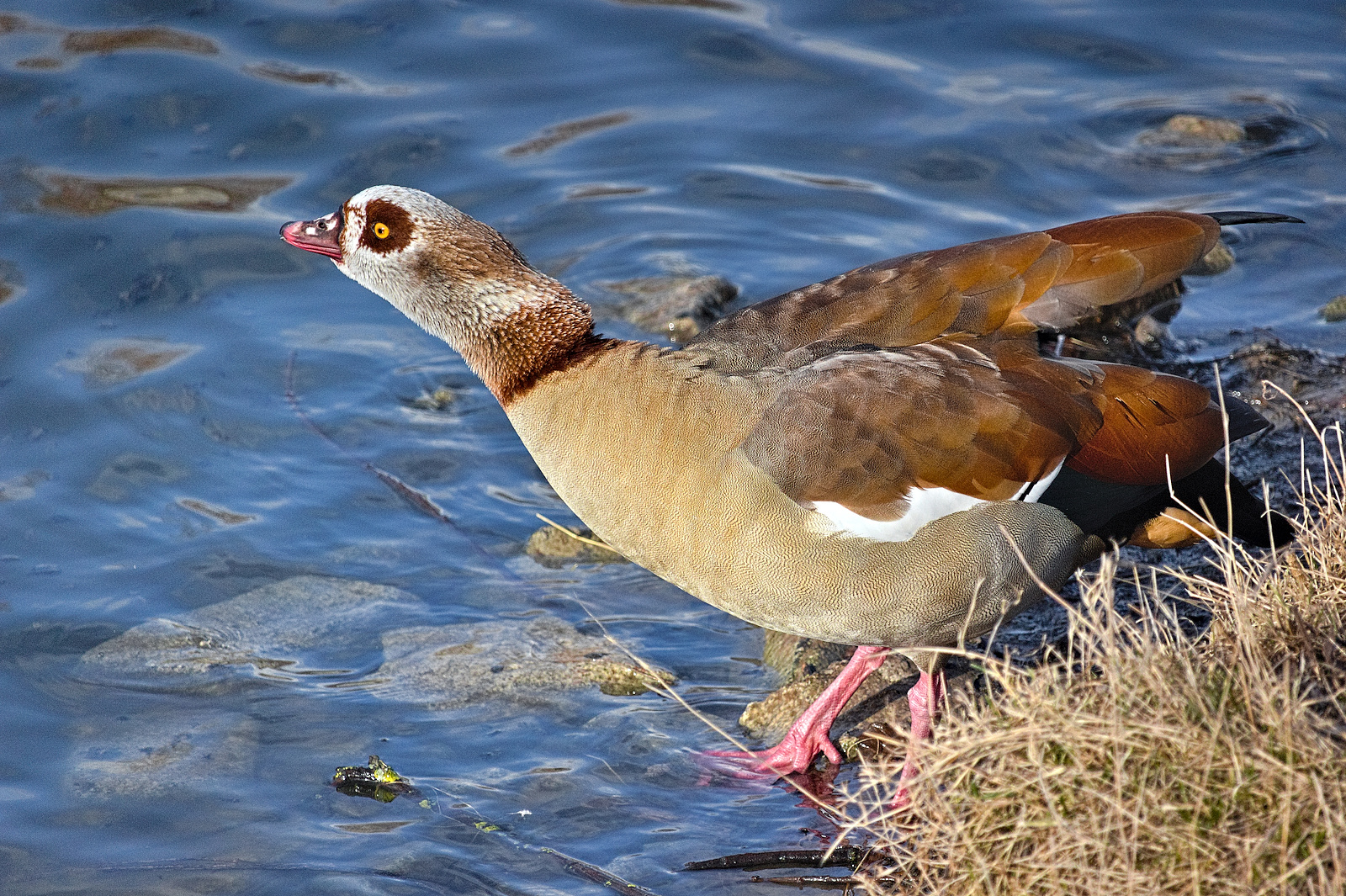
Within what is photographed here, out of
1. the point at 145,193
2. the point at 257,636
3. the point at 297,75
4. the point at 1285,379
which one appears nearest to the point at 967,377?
the point at 1285,379

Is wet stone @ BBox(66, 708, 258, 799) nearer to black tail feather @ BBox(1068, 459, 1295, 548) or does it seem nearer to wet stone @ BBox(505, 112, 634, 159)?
black tail feather @ BBox(1068, 459, 1295, 548)

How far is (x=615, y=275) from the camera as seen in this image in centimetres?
793

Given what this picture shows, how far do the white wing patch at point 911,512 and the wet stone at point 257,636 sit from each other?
7.20ft

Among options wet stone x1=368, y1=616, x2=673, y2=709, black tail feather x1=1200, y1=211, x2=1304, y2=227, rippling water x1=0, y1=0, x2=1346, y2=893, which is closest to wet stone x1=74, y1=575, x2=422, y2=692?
rippling water x1=0, y1=0, x2=1346, y2=893

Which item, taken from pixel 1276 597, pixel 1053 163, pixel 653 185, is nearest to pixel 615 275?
pixel 653 185

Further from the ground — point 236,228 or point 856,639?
point 236,228

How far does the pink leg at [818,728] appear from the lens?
4777 mm

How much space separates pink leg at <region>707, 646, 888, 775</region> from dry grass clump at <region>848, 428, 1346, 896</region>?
3.88 ft

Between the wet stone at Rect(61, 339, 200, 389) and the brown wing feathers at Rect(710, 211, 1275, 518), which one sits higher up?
the brown wing feathers at Rect(710, 211, 1275, 518)

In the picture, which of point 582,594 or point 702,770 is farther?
point 582,594

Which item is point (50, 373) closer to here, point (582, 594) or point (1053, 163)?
point (582, 594)

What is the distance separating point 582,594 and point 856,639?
171cm

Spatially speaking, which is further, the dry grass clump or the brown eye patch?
the brown eye patch

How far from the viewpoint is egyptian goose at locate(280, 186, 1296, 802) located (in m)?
4.34
